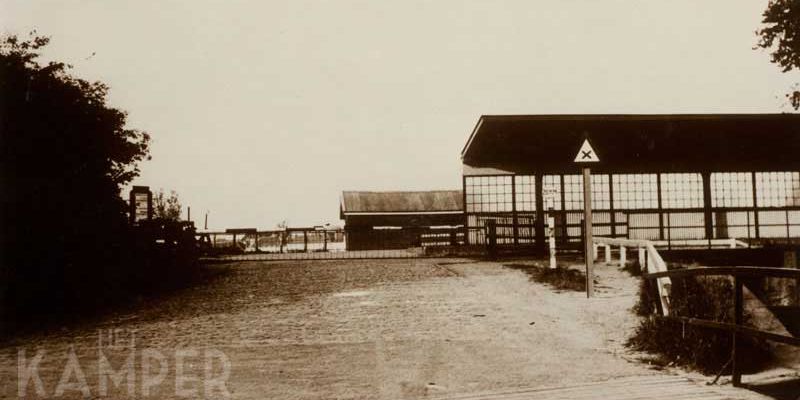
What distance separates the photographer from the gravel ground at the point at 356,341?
254 inches

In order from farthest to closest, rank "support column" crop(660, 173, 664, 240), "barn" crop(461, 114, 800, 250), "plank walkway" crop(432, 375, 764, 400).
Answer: "barn" crop(461, 114, 800, 250) < "support column" crop(660, 173, 664, 240) < "plank walkway" crop(432, 375, 764, 400)

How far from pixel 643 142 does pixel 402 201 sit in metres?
30.8

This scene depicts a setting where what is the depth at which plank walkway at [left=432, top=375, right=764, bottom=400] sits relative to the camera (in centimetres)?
567

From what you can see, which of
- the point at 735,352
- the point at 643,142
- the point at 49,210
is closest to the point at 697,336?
the point at 735,352

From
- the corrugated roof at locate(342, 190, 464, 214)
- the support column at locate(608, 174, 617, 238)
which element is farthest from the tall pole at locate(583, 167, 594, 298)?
the corrugated roof at locate(342, 190, 464, 214)

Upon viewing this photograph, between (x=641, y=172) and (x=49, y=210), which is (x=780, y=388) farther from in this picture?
(x=641, y=172)

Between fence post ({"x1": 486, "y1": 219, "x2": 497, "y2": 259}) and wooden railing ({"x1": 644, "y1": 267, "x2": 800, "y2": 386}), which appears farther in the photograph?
fence post ({"x1": 486, "y1": 219, "x2": 497, "y2": 259})

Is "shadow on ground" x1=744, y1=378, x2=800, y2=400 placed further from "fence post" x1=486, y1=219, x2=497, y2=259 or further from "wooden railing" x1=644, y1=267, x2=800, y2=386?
"fence post" x1=486, y1=219, x2=497, y2=259

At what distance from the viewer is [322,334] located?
29.0ft

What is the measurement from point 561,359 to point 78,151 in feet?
40.8

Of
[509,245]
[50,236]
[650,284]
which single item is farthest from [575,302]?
[509,245]

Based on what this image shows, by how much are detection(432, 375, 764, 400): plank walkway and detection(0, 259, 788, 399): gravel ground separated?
0.25m

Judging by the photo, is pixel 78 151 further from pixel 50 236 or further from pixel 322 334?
pixel 322 334

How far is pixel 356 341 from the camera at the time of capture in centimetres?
836
